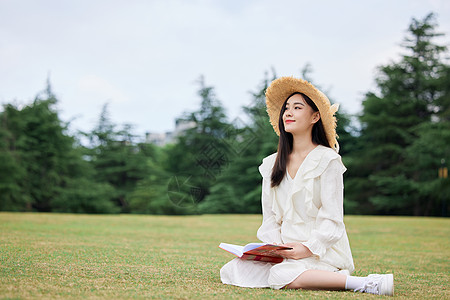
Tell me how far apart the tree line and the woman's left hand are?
67.1ft

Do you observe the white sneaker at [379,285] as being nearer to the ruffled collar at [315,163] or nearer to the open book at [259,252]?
the open book at [259,252]

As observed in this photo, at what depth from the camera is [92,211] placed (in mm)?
29781

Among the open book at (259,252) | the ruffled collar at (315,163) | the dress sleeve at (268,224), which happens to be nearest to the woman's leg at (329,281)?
the open book at (259,252)

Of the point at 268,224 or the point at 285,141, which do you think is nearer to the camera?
the point at 268,224

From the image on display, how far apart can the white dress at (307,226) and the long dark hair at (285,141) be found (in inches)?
3.2

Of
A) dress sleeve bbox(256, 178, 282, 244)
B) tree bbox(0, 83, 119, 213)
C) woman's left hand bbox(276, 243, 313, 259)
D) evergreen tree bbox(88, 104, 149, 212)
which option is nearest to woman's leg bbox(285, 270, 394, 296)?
woman's left hand bbox(276, 243, 313, 259)

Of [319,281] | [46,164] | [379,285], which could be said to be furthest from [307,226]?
[46,164]

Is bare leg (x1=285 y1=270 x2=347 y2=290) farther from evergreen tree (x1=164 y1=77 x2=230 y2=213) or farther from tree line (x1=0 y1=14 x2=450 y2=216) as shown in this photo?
evergreen tree (x1=164 y1=77 x2=230 y2=213)

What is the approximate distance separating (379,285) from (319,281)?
1.32ft

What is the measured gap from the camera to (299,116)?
3818mm

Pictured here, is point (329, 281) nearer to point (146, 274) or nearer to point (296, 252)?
point (296, 252)

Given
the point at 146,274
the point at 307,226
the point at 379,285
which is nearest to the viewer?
the point at 379,285

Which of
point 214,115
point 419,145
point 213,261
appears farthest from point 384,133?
point 213,261

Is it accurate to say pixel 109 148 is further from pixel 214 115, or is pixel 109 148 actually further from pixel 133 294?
pixel 133 294
